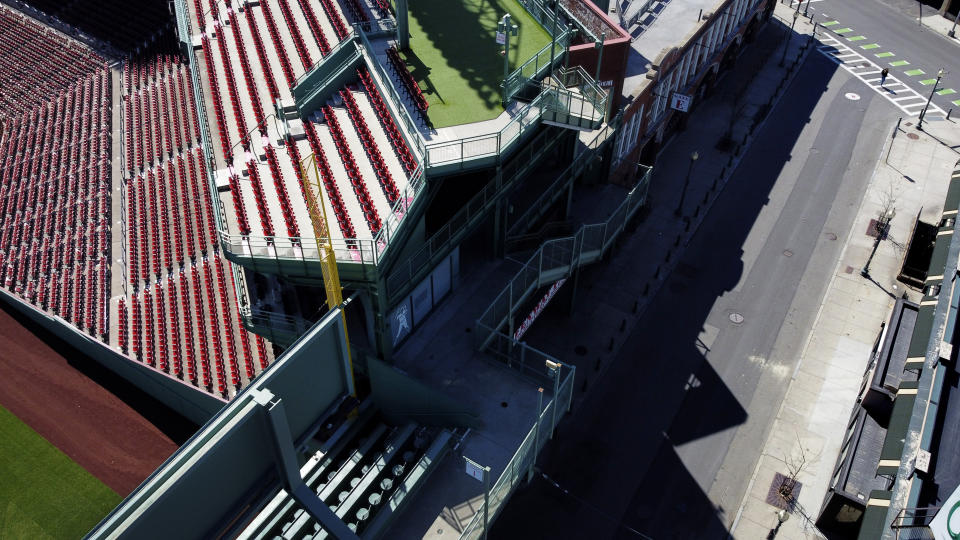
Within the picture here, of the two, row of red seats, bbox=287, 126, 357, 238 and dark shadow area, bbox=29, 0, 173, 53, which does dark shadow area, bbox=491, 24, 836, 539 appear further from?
dark shadow area, bbox=29, 0, 173, 53

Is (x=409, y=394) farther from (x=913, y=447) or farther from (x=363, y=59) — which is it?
(x=913, y=447)

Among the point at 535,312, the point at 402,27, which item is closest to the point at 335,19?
the point at 402,27

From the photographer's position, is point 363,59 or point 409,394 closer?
point 409,394

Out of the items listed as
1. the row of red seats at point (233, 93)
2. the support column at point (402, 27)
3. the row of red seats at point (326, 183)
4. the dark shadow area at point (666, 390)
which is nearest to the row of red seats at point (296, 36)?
the row of red seats at point (233, 93)

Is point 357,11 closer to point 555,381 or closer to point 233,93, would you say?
point 233,93

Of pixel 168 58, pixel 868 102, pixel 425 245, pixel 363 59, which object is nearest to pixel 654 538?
pixel 425 245
